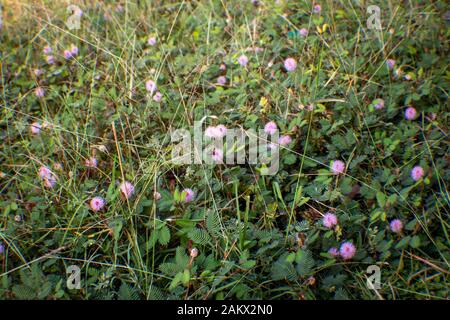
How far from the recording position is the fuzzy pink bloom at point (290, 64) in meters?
1.86

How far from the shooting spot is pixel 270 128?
1604 millimetres

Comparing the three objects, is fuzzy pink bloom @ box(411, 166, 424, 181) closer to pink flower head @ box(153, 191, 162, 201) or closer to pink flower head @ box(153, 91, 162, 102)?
pink flower head @ box(153, 191, 162, 201)

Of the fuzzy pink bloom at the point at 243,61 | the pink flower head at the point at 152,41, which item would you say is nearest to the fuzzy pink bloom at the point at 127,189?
the fuzzy pink bloom at the point at 243,61

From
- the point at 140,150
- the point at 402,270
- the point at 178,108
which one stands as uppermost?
the point at 178,108

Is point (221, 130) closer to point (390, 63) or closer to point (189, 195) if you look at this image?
point (189, 195)

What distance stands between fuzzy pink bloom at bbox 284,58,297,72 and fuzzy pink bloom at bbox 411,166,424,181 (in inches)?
28.0

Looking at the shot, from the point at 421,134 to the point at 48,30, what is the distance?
1936 millimetres

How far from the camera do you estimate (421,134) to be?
5.16 feet

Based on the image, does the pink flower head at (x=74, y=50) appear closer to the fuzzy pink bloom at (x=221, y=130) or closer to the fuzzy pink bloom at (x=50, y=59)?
the fuzzy pink bloom at (x=50, y=59)

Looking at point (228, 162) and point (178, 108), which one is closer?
point (228, 162)

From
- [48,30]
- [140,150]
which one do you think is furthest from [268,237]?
[48,30]

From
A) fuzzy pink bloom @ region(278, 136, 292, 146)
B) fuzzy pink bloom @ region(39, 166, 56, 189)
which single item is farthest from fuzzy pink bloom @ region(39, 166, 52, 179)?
fuzzy pink bloom @ region(278, 136, 292, 146)

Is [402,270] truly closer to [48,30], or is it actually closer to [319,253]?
[319,253]

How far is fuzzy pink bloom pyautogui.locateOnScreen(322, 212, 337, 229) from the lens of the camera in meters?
1.31
